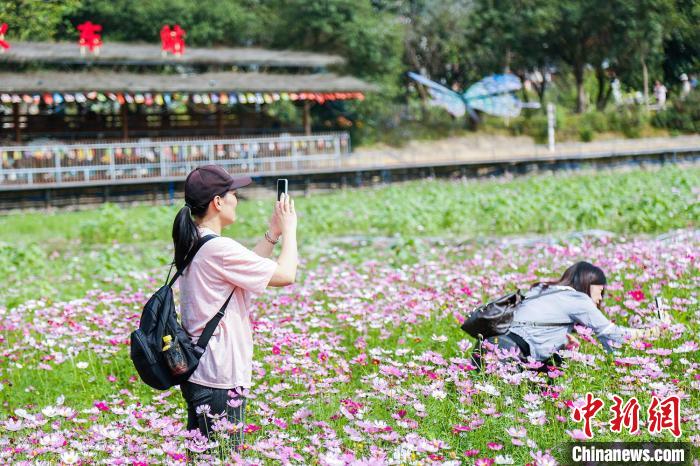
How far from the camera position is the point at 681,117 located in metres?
30.3

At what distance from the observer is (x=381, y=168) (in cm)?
2488

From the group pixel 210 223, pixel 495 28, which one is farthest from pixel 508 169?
pixel 210 223

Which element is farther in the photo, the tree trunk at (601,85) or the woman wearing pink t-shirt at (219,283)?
the tree trunk at (601,85)

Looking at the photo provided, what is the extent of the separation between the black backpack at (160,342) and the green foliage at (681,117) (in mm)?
27062

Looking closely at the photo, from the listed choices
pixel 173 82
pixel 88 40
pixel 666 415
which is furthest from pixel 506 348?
pixel 88 40

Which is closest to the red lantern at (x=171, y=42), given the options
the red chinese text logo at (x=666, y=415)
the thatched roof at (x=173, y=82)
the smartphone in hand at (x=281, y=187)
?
the thatched roof at (x=173, y=82)

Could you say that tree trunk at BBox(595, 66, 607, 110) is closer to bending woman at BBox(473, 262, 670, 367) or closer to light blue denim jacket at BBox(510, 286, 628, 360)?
bending woman at BBox(473, 262, 670, 367)

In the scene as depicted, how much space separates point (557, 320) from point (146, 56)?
73.0ft

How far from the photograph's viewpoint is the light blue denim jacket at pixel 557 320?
15.3 ft

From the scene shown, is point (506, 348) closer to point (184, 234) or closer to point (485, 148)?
point (184, 234)

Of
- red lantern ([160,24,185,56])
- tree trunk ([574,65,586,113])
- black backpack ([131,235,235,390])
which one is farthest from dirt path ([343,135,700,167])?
black backpack ([131,235,235,390])

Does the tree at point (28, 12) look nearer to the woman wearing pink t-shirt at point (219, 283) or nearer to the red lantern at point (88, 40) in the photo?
the red lantern at point (88, 40)

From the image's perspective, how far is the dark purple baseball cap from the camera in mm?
3684

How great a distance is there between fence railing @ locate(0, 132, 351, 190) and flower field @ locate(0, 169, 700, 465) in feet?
37.5
